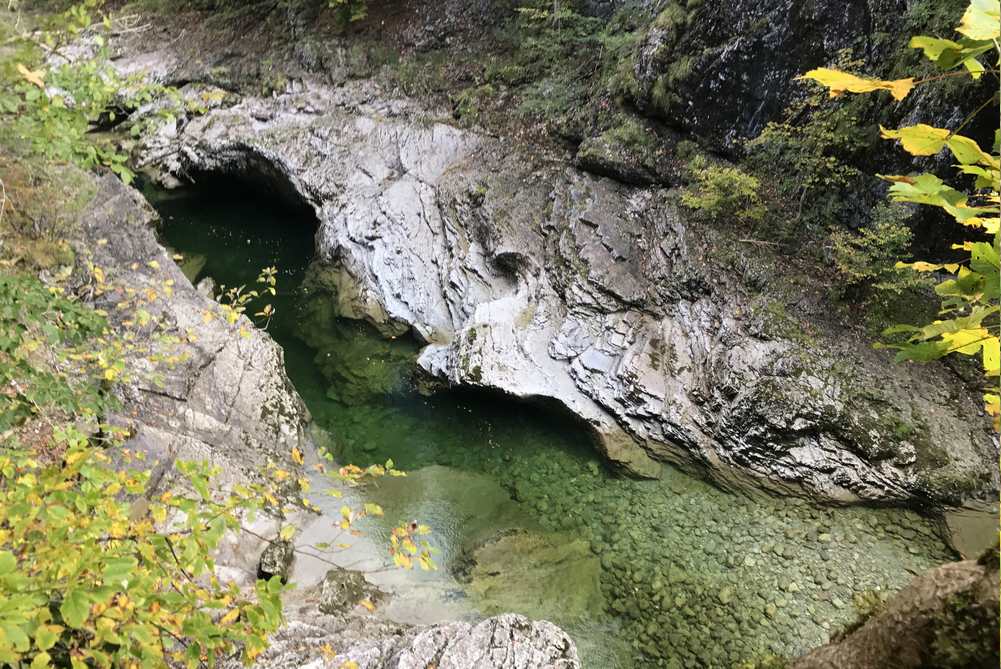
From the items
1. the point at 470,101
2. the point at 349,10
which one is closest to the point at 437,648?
the point at 470,101

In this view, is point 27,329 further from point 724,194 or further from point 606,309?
point 724,194

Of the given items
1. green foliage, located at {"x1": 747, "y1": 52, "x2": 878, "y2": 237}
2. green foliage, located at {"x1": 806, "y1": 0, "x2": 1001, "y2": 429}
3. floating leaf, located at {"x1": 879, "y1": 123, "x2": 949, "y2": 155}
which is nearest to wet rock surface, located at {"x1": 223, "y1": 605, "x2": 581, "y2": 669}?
green foliage, located at {"x1": 806, "y1": 0, "x2": 1001, "y2": 429}

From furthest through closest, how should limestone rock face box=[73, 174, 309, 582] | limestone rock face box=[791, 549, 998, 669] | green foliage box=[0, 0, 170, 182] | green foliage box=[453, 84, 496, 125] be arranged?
green foliage box=[453, 84, 496, 125] < limestone rock face box=[73, 174, 309, 582] < green foliage box=[0, 0, 170, 182] < limestone rock face box=[791, 549, 998, 669]

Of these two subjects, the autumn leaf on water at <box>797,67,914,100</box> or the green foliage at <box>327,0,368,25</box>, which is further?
the green foliage at <box>327,0,368,25</box>

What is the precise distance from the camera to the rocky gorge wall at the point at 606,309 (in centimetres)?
679

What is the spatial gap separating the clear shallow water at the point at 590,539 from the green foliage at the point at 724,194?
3.67 metres

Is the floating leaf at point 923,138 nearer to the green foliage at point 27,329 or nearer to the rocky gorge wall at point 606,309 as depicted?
the green foliage at point 27,329

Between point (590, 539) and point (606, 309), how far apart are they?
3.27 m

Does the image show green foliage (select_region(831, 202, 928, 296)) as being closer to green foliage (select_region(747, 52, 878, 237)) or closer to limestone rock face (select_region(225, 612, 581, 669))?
green foliage (select_region(747, 52, 878, 237))

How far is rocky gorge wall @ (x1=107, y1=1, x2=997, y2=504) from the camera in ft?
22.3

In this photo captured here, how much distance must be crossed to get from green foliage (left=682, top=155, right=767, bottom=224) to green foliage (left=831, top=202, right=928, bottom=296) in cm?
119

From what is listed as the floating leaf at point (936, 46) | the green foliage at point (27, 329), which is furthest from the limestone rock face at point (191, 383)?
the floating leaf at point (936, 46)

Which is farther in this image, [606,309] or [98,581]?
[606,309]

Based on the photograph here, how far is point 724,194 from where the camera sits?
8.31 m
